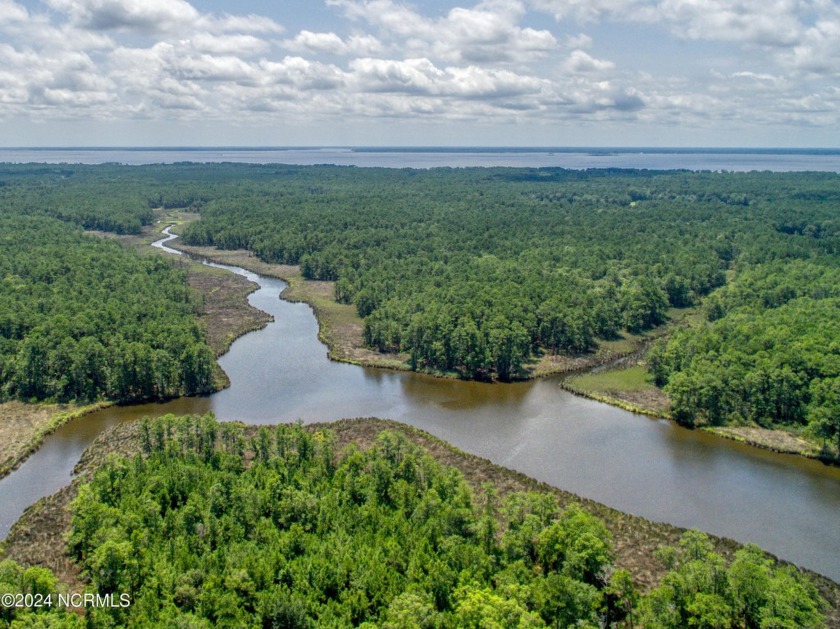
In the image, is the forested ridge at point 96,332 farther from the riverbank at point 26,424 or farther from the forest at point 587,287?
the riverbank at point 26,424

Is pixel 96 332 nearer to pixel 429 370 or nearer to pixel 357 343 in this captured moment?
pixel 357 343

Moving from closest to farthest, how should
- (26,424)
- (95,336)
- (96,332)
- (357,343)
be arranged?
(26,424)
(95,336)
(96,332)
(357,343)

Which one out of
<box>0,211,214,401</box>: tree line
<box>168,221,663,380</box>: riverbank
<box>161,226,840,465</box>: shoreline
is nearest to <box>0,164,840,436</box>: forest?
<box>0,211,214,401</box>: tree line

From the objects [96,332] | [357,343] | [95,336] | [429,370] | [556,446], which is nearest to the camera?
[556,446]

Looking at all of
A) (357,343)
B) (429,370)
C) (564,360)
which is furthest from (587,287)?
(357,343)

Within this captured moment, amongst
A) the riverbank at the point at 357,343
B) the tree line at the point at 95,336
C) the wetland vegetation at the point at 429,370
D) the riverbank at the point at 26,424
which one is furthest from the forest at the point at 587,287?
the riverbank at the point at 26,424

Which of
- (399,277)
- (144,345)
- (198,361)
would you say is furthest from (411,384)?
(399,277)

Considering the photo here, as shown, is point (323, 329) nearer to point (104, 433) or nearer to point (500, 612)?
point (104, 433)

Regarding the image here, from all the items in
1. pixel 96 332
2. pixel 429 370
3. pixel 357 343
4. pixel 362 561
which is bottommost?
pixel 429 370
